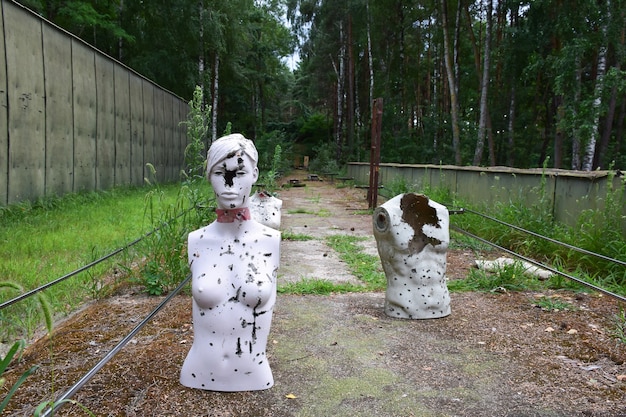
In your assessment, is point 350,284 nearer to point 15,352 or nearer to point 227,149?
point 227,149

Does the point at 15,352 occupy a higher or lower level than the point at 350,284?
higher

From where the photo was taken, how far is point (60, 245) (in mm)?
5598

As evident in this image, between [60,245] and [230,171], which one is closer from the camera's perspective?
[230,171]

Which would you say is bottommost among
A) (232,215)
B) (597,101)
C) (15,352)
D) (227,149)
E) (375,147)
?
(15,352)

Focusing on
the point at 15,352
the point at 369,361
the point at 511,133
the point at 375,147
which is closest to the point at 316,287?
the point at 369,361

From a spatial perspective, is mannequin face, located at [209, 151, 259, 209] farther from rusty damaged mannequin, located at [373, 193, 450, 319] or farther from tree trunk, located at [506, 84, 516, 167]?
tree trunk, located at [506, 84, 516, 167]

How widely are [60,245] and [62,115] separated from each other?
4.59 meters

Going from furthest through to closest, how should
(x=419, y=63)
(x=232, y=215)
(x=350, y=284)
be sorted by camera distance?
(x=419, y=63), (x=350, y=284), (x=232, y=215)

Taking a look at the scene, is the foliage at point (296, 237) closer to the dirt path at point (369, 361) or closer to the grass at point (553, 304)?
the dirt path at point (369, 361)

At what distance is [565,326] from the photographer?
3.77 meters

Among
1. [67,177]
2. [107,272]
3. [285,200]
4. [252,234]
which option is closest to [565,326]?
[252,234]

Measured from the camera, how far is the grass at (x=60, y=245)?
12.6 feet

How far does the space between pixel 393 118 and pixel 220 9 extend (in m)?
12.1

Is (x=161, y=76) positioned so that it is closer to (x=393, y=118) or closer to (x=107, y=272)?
(x=393, y=118)
